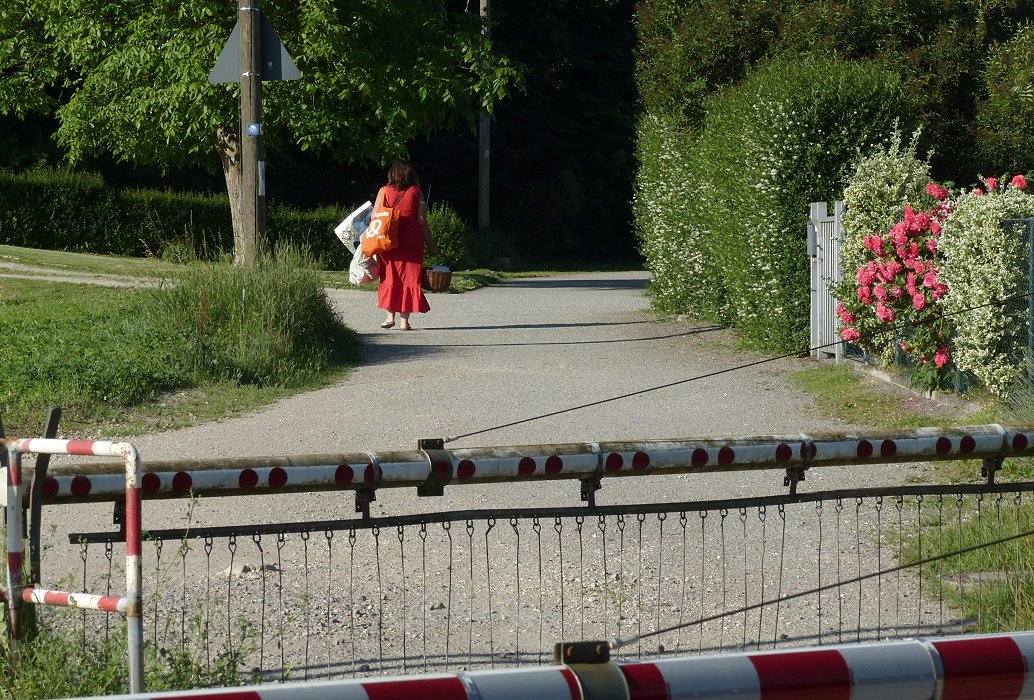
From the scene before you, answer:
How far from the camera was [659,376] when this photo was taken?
12.4 meters

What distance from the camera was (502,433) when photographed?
371 inches

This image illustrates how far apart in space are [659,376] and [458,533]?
5978 millimetres

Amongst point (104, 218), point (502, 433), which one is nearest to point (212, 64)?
point (104, 218)

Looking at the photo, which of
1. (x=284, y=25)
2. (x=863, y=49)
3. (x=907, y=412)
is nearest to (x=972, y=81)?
(x=863, y=49)

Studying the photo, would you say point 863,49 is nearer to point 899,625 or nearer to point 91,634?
point 899,625

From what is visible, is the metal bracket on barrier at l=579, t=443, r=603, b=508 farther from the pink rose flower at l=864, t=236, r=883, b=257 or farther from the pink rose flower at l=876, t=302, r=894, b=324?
the pink rose flower at l=864, t=236, r=883, b=257

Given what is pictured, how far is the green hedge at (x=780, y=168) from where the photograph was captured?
1294cm

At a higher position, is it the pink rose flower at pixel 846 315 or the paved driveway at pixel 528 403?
the pink rose flower at pixel 846 315

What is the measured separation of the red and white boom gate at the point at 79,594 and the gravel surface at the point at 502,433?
0.94 meters

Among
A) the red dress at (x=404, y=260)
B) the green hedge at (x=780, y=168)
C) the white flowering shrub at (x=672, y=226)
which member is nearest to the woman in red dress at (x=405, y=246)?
the red dress at (x=404, y=260)

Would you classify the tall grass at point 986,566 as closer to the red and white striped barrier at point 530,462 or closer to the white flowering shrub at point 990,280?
the red and white striped barrier at point 530,462

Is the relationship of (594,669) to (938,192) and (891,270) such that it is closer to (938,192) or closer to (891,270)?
(891,270)

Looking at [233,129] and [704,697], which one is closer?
[704,697]

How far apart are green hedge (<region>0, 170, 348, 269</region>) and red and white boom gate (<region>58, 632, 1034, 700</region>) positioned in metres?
28.0
